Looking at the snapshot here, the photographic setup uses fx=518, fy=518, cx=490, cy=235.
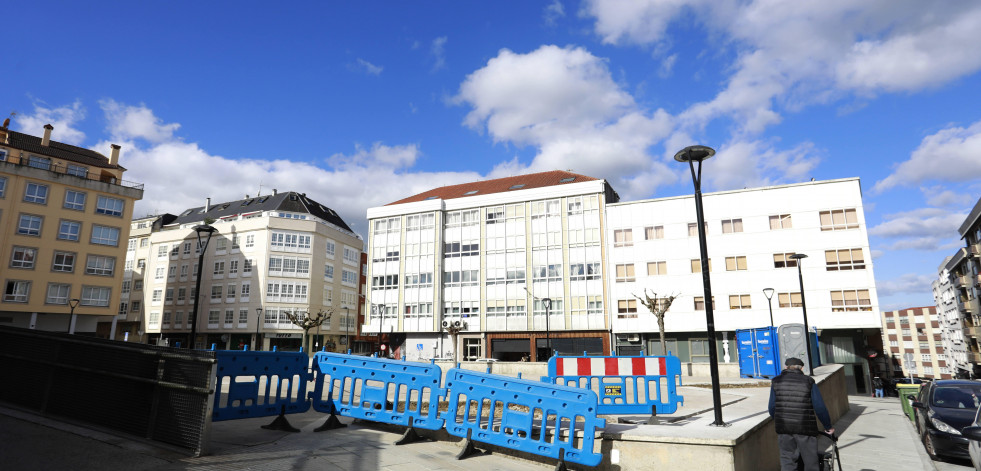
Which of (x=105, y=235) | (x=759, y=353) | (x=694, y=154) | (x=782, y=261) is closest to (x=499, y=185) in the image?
(x=782, y=261)

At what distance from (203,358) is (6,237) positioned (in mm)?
47413

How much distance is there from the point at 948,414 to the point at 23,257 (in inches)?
2154

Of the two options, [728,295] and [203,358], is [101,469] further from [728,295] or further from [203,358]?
[728,295]

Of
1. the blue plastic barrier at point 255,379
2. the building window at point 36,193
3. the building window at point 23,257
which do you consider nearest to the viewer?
the blue plastic barrier at point 255,379

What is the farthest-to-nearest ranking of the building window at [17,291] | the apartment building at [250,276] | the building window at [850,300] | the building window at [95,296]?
1. the apartment building at [250,276]
2. the building window at [95,296]
3. the building window at [17,291]
4. the building window at [850,300]

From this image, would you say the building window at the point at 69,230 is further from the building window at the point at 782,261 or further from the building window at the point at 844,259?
the building window at the point at 844,259

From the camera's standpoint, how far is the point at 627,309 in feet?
141

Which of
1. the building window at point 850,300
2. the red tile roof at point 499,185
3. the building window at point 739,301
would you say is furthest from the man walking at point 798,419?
the red tile roof at point 499,185

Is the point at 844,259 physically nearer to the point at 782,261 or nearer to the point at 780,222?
the point at 782,261

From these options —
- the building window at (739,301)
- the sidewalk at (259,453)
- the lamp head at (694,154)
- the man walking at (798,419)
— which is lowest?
the sidewalk at (259,453)

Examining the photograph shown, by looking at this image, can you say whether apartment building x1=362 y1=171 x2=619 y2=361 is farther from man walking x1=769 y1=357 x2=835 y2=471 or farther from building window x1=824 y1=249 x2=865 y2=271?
man walking x1=769 y1=357 x2=835 y2=471

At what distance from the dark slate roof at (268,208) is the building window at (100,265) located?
59.8 feet

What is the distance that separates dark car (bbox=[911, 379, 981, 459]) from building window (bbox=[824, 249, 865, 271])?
3130 centimetres

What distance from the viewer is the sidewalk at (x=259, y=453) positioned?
5973 mm
